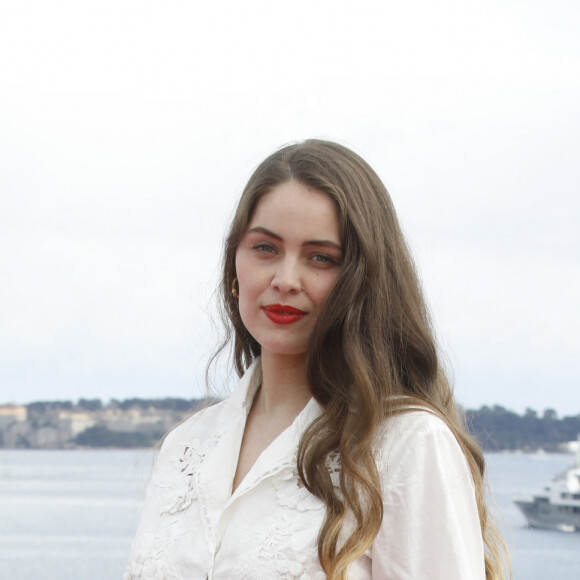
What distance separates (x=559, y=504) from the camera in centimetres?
2259

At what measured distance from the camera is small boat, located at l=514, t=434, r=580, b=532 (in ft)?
67.8

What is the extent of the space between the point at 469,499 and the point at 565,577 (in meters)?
26.4

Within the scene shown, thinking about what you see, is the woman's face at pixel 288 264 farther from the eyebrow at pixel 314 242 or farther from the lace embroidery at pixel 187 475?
the lace embroidery at pixel 187 475

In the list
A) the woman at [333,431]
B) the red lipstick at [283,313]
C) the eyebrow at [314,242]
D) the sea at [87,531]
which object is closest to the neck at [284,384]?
the woman at [333,431]

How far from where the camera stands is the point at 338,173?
1.94m

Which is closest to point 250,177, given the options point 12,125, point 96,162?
point 12,125

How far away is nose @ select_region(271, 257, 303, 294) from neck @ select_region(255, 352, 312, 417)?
21 centimetres

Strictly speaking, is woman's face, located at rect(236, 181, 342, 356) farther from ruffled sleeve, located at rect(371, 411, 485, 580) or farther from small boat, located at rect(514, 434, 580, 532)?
small boat, located at rect(514, 434, 580, 532)

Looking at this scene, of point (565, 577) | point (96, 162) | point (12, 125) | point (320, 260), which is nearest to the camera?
point (320, 260)

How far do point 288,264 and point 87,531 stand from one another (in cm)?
2874

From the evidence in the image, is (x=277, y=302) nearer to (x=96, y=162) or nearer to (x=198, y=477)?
→ (x=198, y=477)

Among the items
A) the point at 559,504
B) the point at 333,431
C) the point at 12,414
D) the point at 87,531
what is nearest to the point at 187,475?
the point at 333,431

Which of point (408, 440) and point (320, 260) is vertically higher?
point (320, 260)

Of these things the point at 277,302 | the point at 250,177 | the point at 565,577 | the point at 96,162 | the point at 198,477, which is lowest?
the point at 565,577
